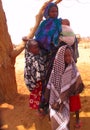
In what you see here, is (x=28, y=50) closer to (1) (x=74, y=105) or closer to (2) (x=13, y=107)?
(1) (x=74, y=105)

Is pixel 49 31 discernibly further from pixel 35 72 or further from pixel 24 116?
pixel 24 116

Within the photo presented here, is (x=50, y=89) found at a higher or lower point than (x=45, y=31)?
lower

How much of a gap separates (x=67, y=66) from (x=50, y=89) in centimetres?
44

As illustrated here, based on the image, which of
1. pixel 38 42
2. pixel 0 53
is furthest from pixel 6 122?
pixel 38 42

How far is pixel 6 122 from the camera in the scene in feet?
18.4

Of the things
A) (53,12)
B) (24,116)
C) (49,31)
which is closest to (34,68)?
(49,31)

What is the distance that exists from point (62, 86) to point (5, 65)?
5.75ft

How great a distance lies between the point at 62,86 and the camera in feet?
14.9

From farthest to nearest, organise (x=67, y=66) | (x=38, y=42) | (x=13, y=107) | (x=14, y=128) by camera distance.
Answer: (x=13, y=107), (x=14, y=128), (x=38, y=42), (x=67, y=66)

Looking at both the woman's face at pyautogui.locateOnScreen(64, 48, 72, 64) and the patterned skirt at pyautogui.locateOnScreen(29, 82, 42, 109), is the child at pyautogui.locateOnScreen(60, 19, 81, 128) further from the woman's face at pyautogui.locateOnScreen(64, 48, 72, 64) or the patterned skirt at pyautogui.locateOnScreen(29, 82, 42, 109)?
the patterned skirt at pyautogui.locateOnScreen(29, 82, 42, 109)

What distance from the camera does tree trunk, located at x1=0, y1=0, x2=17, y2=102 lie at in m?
5.96

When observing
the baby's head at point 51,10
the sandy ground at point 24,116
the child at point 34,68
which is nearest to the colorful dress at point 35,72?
the child at point 34,68

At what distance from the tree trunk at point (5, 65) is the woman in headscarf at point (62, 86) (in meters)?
1.53

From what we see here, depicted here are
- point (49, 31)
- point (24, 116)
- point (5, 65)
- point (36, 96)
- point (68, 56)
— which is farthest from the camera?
point (5, 65)
